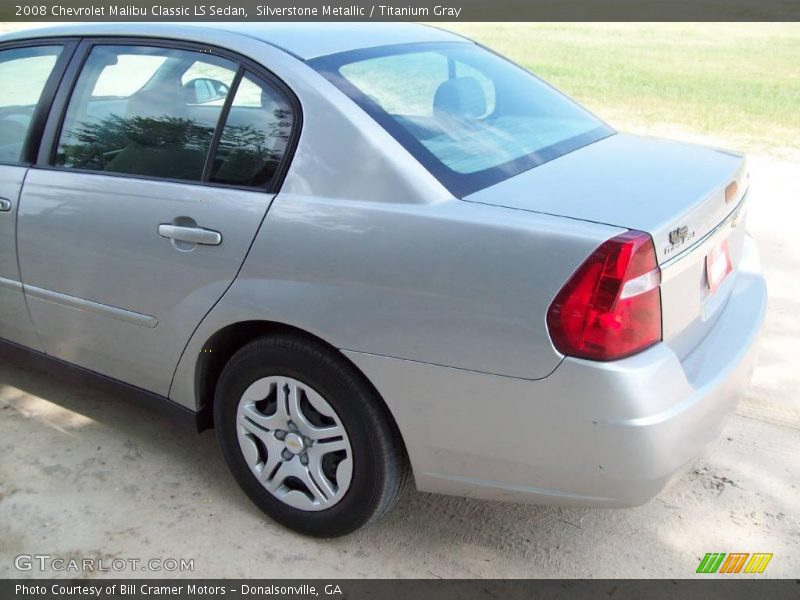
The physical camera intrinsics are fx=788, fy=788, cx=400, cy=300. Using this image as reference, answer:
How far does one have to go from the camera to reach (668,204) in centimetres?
207

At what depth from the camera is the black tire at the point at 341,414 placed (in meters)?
2.25

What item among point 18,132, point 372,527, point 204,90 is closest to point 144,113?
point 204,90

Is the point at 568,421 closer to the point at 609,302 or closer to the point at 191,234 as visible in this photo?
the point at 609,302

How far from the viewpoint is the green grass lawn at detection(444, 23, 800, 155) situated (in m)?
9.94

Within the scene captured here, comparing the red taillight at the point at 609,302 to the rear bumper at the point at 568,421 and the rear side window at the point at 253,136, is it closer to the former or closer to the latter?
the rear bumper at the point at 568,421

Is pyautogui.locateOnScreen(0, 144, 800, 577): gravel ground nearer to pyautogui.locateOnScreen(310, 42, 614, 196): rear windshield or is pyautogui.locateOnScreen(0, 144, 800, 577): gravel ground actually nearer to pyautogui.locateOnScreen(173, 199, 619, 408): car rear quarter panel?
pyautogui.locateOnScreen(173, 199, 619, 408): car rear quarter panel

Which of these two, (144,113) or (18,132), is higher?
(144,113)

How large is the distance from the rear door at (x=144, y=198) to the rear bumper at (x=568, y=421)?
24.6 inches

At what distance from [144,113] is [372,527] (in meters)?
1.61

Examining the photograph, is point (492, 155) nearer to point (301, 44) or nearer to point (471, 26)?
point (301, 44)

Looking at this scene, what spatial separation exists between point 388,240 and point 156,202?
87 cm
